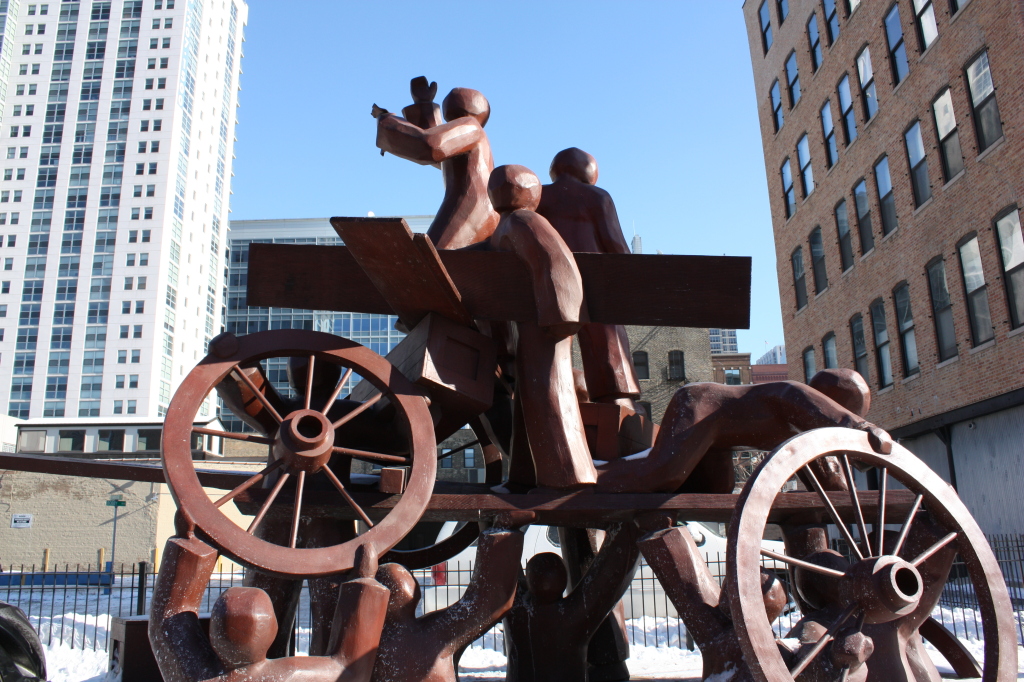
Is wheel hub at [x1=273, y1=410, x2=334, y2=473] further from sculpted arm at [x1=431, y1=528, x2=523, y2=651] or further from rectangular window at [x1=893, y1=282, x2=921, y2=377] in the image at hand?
rectangular window at [x1=893, y1=282, x2=921, y2=377]

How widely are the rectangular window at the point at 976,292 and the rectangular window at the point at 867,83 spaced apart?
4946mm

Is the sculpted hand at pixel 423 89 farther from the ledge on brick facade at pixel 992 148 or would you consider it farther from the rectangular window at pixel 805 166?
the rectangular window at pixel 805 166

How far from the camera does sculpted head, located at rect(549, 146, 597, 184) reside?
16.4ft

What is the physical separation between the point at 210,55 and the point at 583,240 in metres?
75.6

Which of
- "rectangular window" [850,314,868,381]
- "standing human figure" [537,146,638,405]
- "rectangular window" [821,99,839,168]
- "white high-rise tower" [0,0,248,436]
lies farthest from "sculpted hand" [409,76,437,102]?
"white high-rise tower" [0,0,248,436]

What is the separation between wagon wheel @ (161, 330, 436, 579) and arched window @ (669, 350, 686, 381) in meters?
28.3

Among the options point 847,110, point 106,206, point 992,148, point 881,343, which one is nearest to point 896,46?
point 847,110

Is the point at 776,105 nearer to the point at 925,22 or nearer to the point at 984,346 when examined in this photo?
the point at 925,22

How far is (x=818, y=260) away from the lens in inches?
865

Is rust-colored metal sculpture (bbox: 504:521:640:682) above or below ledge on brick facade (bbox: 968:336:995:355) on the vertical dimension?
below

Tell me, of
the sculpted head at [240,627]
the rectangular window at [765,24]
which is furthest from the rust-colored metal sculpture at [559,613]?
the rectangular window at [765,24]

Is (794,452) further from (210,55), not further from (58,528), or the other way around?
(210,55)

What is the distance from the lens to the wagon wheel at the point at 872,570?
2641 mm

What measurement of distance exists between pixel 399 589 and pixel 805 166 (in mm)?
22204
